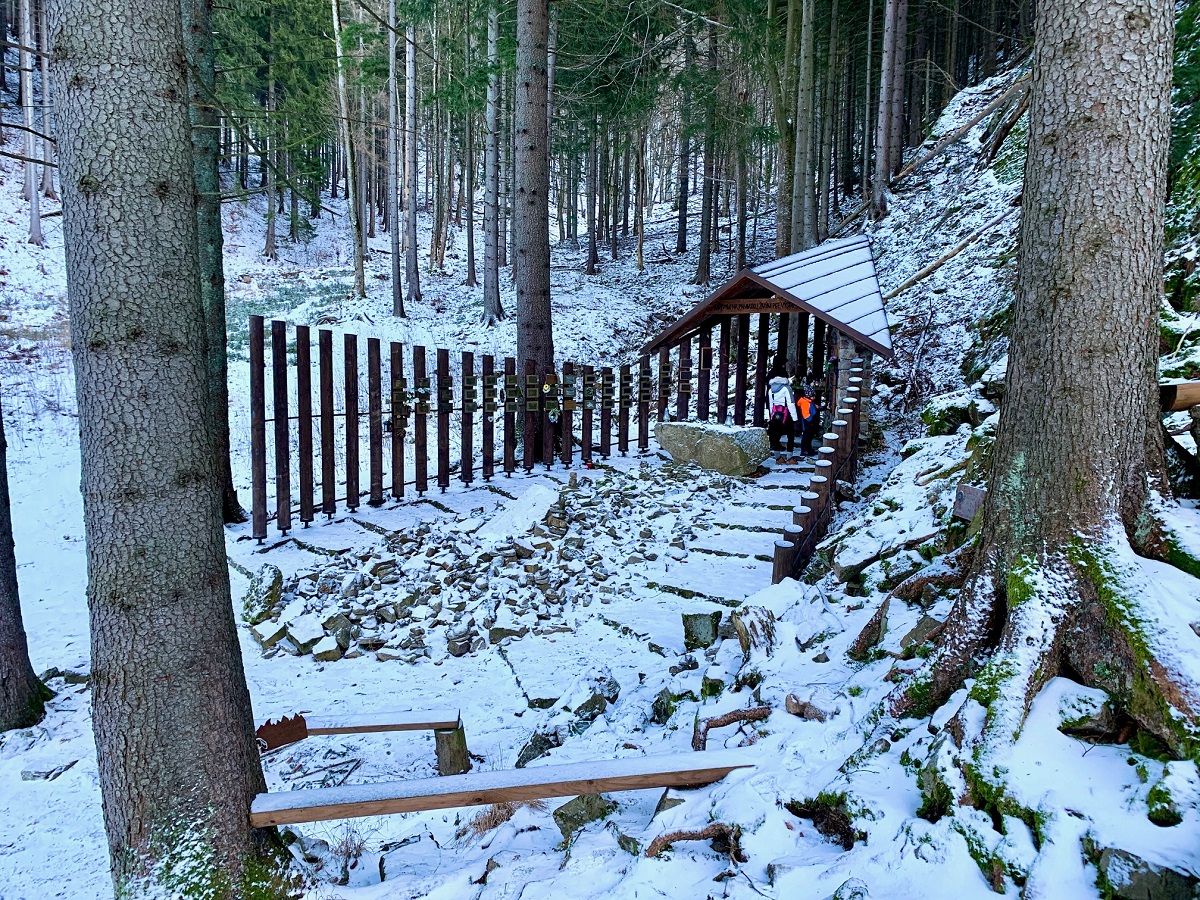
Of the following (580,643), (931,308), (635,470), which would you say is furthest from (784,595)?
(931,308)

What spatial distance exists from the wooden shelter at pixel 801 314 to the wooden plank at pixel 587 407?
4.27ft

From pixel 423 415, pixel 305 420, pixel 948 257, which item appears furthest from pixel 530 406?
pixel 948 257

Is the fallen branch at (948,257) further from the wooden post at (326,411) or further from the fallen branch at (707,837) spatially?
the fallen branch at (707,837)

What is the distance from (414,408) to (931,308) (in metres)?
8.50

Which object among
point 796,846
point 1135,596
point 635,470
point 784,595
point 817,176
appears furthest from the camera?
point 817,176

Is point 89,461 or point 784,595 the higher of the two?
point 89,461

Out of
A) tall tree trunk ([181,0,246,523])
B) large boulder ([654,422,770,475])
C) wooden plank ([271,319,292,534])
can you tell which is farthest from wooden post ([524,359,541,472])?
tall tree trunk ([181,0,246,523])

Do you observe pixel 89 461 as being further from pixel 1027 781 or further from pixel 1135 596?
pixel 1135 596

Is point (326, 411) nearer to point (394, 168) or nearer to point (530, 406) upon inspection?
point (530, 406)

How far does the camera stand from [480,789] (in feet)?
8.36

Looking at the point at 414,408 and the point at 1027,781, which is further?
the point at 414,408

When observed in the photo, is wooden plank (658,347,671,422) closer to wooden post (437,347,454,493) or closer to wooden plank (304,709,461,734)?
wooden post (437,347,454,493)

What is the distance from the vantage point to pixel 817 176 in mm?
17688

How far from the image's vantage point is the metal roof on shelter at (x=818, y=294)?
8352 millimetres
